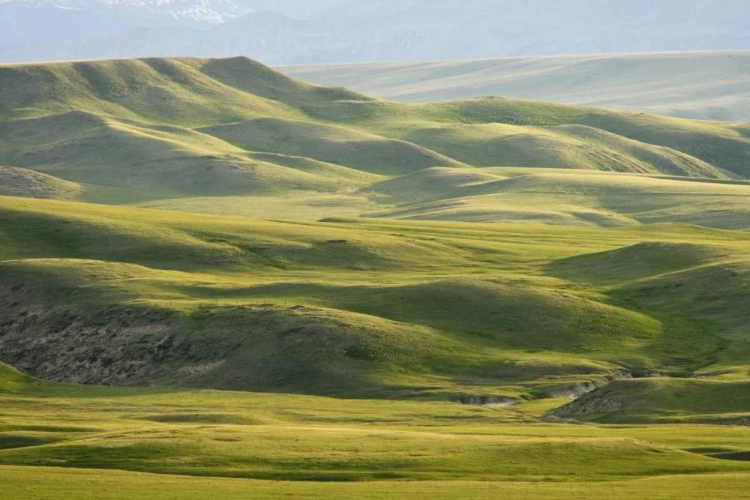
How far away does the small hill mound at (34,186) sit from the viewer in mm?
166375

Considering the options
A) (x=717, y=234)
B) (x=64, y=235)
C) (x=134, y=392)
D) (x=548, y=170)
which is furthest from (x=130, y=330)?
(x=548, y=170)

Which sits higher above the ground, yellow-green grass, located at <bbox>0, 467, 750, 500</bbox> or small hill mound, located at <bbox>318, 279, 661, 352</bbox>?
yellow-green grass, located at <bbox>0, 467, 750, 500</bbox>

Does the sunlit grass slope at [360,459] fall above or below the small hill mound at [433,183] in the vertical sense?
above

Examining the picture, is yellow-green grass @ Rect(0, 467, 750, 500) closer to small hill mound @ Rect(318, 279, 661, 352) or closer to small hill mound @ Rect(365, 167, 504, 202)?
small hill mound @ Rect(318, 279, 661, 352)

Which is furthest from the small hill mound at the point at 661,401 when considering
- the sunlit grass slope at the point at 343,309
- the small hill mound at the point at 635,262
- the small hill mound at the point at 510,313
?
the small hill mound at the point at 635,262

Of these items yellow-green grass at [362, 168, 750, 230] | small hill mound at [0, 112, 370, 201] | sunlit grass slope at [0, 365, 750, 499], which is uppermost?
sunlit grass slope at [0, 365, 750, 499]

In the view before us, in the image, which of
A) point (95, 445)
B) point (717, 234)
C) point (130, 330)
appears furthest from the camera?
point (717, 234)

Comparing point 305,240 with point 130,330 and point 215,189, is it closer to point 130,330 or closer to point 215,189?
point 130,330

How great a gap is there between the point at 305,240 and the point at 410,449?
56.4 metres

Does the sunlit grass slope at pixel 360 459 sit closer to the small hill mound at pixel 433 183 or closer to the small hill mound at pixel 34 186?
the small hill mound at pixel 34 186

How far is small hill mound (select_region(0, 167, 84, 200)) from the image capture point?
166375mm

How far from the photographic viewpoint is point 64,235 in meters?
97.6

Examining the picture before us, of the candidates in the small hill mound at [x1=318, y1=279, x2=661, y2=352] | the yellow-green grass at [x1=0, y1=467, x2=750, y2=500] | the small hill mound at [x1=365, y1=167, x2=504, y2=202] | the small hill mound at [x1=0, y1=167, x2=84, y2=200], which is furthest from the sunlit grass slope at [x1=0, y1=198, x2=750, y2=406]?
the small hill mound at [x1=365, y1=167, x2=504, y2=202]

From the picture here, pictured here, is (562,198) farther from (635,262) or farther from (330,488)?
(330,488)
